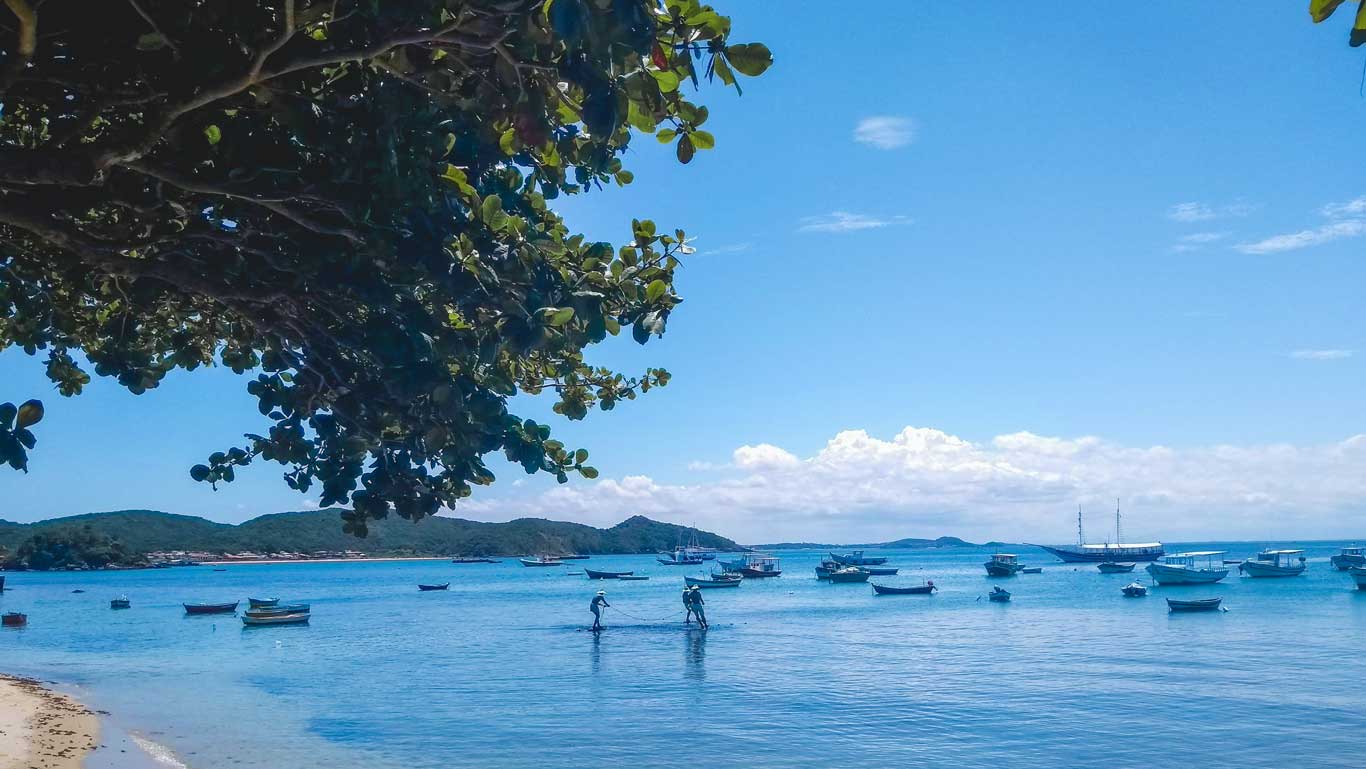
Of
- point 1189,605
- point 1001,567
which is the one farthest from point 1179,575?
point 1189,605

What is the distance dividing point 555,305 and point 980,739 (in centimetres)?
1771

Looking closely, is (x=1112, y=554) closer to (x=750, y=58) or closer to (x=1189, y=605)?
(x=1189, y=605)

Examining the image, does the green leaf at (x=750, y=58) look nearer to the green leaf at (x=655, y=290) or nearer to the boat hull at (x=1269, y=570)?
the green leaf at (x=655, y=290)

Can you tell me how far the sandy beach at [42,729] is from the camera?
52.0 feet

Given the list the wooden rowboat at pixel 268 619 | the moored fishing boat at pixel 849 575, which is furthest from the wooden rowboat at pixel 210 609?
the moored fishing boat at pixel 849 575

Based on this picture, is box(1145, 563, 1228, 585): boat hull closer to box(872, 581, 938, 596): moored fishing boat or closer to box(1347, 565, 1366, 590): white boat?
box(1347, 565, 1366, 590): white boat

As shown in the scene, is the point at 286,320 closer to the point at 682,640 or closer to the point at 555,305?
the point at 555,305

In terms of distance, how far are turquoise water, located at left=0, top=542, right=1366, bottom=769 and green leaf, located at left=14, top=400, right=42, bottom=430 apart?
44.6 ft

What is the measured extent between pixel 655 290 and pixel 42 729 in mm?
19092

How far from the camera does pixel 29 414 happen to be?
5.20 metres

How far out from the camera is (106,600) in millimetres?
76875

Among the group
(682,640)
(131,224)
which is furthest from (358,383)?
(682,640)

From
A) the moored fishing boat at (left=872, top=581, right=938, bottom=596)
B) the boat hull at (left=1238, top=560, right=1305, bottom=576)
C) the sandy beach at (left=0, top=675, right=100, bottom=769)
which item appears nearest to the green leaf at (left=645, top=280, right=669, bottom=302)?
the sandy beach at (left=0, top=675, right=100, bottom=769)

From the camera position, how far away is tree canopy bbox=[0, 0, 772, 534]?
458cm
